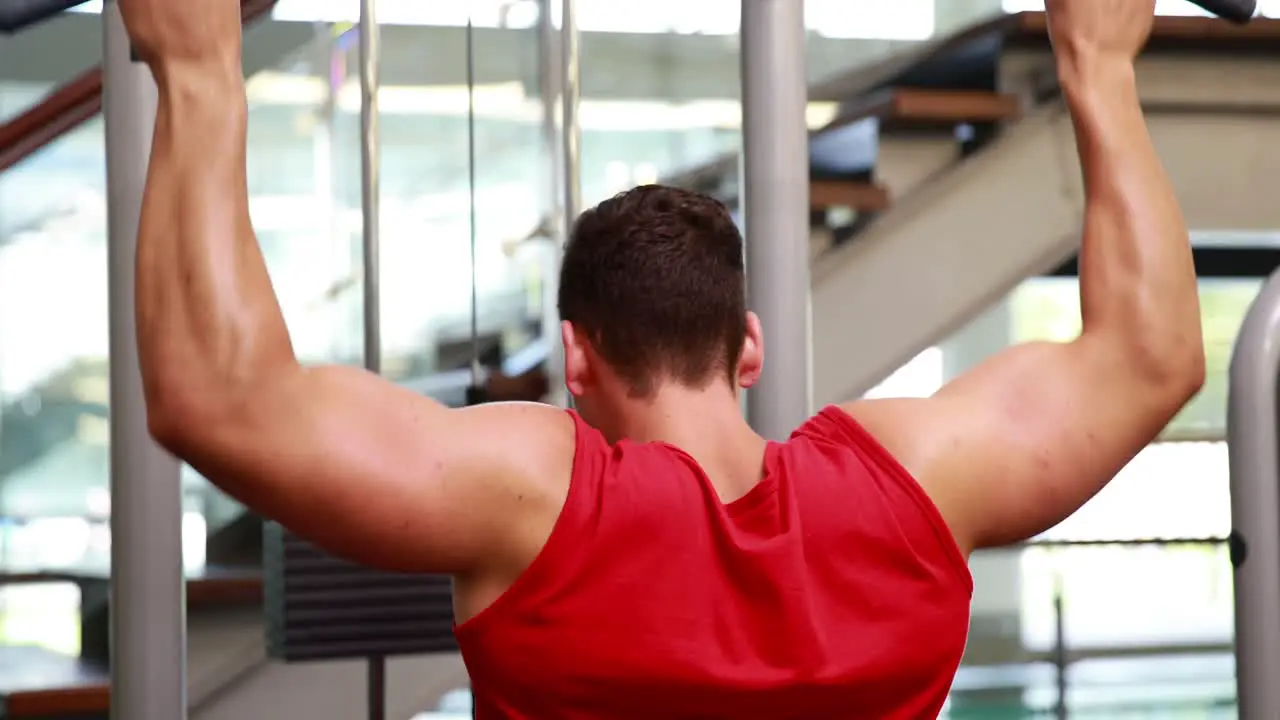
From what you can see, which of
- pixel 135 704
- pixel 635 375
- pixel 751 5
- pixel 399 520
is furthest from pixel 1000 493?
pixel 135 704

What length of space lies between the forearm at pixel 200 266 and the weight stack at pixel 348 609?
4.11ft

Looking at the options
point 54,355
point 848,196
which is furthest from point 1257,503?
point 54,355

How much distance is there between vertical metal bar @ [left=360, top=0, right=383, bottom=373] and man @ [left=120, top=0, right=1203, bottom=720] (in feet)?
5.69

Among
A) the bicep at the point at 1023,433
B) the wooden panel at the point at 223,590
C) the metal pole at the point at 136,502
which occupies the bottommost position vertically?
the wooden panel at the point at 223,590

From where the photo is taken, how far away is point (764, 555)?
0.83 metres

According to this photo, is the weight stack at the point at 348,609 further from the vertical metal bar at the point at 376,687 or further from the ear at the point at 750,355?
the ear at the point at 750,355

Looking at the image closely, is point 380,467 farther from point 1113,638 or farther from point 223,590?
point 1113,638

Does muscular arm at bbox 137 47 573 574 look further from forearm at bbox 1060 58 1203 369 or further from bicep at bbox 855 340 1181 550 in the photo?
forearm at bbox 1060 58 1203 369

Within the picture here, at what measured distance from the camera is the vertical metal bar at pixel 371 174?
2641mm

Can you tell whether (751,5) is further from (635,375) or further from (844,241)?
(844,241)

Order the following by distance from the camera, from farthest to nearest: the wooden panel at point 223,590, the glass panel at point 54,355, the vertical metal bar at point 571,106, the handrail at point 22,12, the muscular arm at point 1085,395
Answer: the glass panel at point 54,355 < the vertical metal bar at point 571,106 < the wooden panel at point 223,590 < the handrail at point 22,12 < the muscular arm at point 1085,395

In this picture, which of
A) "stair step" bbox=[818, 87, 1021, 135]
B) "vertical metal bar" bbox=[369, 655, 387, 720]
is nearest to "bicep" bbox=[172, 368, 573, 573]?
"vertical metal bar" bbox=[369, 655, 387, 720]

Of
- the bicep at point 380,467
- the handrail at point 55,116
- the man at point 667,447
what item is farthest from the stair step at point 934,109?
the bicep at point 380,467

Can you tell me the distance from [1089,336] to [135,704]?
4.03 feet
